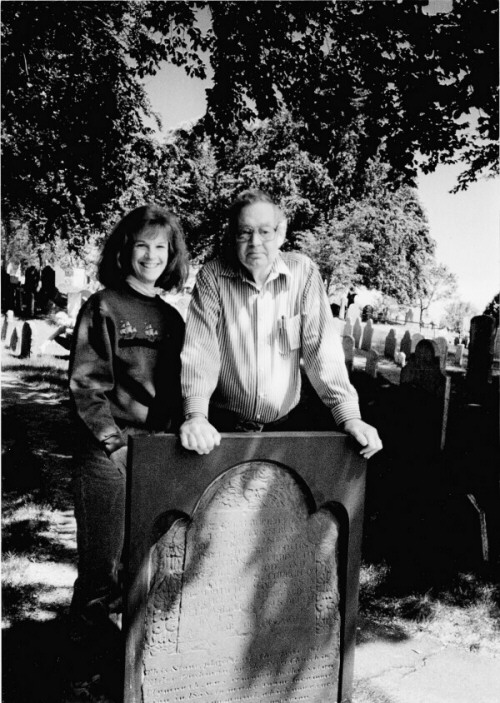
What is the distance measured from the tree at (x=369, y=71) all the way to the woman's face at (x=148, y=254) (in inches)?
163

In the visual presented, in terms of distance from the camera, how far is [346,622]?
236 cm

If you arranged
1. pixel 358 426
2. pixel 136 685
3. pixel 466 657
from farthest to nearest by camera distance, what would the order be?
1. pixel 466 657
2. pixel 358 426
3. pixel 136 685

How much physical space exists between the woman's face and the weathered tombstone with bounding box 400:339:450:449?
3.38 meters

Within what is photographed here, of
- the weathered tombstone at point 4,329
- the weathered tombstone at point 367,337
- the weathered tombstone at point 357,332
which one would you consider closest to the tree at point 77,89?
the weathered tombstone at point 4,329

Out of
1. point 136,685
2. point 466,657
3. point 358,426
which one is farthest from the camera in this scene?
point 466,657

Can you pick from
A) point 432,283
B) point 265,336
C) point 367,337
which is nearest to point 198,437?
point 265,336

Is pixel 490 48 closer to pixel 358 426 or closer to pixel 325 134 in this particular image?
pixel 325 134

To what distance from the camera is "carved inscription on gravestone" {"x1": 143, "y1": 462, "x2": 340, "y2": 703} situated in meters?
2.12

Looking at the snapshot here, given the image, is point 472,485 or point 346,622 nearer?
point 346,622

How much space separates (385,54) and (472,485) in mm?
4567

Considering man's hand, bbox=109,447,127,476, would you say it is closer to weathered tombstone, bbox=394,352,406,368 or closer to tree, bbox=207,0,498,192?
tree, bbox=207,0,498,192

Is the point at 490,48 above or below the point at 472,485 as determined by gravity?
above

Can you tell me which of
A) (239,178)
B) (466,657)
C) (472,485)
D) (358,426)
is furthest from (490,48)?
(239,178)

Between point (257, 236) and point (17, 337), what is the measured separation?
1148cm
